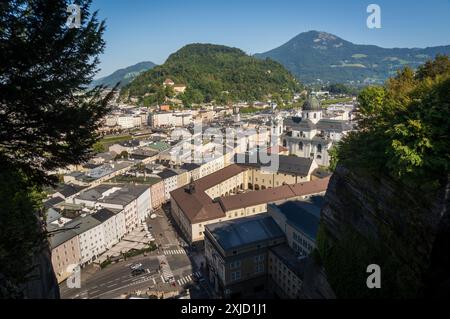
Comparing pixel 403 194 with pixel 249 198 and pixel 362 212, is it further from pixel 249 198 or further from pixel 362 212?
pixel 249 198

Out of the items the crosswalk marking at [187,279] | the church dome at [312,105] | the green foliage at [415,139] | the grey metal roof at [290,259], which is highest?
the church dome at [312,105]

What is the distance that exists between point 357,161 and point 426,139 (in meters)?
2.64

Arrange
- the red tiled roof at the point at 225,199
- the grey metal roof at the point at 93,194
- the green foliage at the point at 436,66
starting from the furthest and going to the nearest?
the grey metal roof at the point at 93,194, the red tiled roof at the point at 225,199, the green foliage at the point at 436,66

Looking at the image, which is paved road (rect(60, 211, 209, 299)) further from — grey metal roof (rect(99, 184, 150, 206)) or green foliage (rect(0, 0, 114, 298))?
green foliage (rect(0, 0, 114, 298))

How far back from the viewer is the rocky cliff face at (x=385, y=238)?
7641 mm

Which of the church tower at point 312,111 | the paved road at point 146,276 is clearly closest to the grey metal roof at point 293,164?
the church tower at point 312,111

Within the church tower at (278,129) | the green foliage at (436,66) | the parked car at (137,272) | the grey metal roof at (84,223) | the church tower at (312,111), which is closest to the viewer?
the green foliage at (436,66)

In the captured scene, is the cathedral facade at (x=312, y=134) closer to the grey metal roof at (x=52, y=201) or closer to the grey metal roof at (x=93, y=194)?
the grey metal roof at (x=93, y=194)

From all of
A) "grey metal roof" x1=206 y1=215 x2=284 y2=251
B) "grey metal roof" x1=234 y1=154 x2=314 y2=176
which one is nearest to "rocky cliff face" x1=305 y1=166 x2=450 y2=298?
"grey metal roof" x1=206 y1=215 x2=284 y2=251

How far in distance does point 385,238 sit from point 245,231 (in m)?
20.3

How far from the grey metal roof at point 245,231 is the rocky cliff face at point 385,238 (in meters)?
15.4

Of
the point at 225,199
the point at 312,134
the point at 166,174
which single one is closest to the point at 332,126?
the point at 312,134
